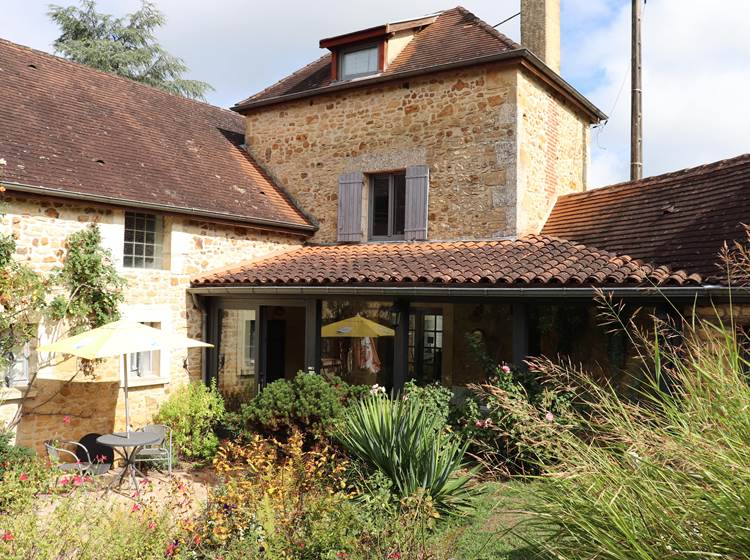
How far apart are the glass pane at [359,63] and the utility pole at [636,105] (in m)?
7.02

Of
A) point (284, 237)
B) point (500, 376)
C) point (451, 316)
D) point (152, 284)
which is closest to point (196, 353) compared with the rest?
point (152, 284)

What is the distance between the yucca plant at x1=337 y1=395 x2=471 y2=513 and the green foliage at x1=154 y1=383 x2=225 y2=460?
4.46 m

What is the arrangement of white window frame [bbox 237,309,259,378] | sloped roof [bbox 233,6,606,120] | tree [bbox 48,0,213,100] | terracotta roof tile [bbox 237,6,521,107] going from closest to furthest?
sloped roof [bbox 233,6,606,120], white window frame [bbox 237,309,259,378], terracotta roof tile [bbox 237,6,521,107], tree [bbox 48,0,213,100]

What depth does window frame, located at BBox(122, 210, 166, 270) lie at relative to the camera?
10.0 m

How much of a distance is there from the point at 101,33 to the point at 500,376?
2239 cm

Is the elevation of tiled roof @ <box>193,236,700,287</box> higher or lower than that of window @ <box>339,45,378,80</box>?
lower

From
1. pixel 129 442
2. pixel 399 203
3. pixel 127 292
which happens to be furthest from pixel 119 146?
pixel 129 442

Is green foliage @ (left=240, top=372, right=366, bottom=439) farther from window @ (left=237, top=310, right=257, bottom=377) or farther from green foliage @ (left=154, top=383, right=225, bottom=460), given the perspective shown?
window @ (left=237, top=310, right=257, bottom=377)

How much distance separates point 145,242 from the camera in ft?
33.9

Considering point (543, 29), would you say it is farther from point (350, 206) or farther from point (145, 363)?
point (145, 363)

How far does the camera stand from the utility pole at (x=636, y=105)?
15109mm

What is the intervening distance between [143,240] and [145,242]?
0.05 metres

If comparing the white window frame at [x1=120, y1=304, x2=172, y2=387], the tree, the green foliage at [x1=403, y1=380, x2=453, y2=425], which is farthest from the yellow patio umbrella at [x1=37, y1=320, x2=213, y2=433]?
the tree

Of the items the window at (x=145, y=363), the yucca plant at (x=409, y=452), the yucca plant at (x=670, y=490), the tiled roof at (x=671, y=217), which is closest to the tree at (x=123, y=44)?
the window at (x=145, y=363)
